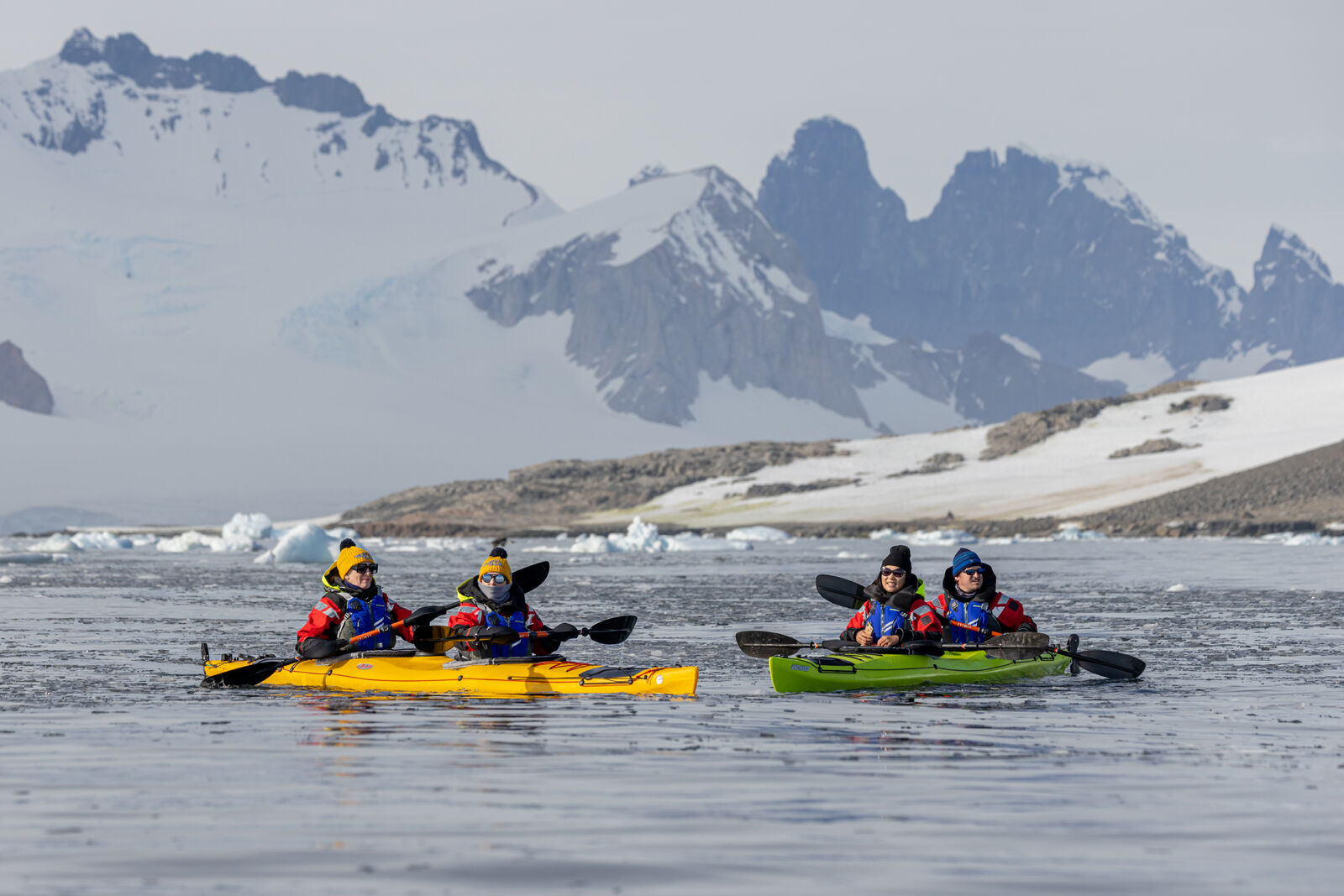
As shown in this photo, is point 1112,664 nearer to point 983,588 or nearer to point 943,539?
point 983,588

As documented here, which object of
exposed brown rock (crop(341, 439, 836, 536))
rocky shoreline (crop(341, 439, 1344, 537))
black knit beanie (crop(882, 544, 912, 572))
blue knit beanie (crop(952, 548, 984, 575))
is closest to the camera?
black knit beanie (crop(882, 544, 912, 572))

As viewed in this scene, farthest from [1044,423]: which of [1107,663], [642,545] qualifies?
[1107,663]

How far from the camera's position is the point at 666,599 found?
127 ft

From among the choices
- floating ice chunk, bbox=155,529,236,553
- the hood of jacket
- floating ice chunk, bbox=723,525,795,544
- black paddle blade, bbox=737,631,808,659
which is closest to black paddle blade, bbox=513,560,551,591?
black paddle blade, bbox=737,631,808,659

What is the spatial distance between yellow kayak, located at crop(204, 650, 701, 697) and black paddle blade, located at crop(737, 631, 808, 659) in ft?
6.23

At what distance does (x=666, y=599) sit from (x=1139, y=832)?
94.5ft

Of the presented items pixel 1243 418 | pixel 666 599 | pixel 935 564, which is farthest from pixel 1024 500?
pixel 666 599

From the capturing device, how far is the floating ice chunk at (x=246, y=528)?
308 feet

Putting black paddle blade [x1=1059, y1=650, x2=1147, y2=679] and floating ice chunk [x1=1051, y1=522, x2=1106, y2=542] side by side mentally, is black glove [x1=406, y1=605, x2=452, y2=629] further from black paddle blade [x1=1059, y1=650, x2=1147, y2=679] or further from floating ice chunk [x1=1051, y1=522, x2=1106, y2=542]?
floating ice chunk [x1=1051, y1=522, x2=1106, y2=542]

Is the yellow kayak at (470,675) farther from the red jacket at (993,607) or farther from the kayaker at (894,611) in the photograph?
the red jacket at (993,607)

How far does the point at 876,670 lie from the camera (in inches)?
743

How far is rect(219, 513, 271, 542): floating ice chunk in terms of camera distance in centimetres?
9375

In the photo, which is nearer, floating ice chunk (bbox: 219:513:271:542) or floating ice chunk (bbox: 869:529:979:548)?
floating ice chunk (bbox: 219:513:271:542)

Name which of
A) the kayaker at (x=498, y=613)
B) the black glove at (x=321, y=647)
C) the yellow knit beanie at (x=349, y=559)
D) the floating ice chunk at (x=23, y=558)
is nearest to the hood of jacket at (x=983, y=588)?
the kayaker at (x=498, y=613)
